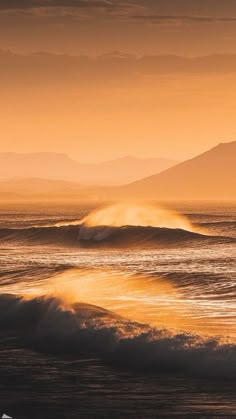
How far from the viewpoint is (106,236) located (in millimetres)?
70500

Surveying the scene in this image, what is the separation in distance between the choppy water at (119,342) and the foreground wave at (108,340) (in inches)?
1.1

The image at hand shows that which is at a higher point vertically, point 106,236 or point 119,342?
point 106,236

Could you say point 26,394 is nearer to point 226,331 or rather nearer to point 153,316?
point 226,331

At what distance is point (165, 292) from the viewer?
31.2 meters

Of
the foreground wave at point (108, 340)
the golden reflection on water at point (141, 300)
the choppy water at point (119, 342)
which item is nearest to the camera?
the choppy water at point (119, 342)

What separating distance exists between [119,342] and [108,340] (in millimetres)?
486

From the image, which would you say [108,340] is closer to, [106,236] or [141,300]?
[141,300]

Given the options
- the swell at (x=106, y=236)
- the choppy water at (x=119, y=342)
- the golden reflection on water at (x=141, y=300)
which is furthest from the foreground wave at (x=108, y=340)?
A: the swell at (x=106, y=236)

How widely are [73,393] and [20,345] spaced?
224 inches

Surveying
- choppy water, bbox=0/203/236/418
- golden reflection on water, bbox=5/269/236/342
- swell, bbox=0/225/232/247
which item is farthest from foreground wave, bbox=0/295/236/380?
swell, bbox=0/225/232/247

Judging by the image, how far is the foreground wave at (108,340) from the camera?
18.2 meters

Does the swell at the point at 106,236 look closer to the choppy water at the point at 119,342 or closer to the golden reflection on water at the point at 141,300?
the choppy water at the point at 119,342

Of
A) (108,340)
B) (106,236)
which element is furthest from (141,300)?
(106,236)

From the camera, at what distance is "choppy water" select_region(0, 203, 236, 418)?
15898mm
